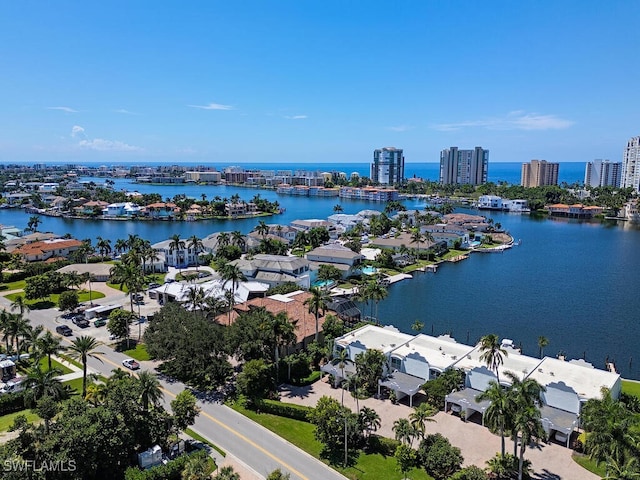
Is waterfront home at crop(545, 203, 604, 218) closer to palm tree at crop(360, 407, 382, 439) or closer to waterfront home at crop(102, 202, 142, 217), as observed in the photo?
A: waterfront home at crop(102, 202, 142, 217)

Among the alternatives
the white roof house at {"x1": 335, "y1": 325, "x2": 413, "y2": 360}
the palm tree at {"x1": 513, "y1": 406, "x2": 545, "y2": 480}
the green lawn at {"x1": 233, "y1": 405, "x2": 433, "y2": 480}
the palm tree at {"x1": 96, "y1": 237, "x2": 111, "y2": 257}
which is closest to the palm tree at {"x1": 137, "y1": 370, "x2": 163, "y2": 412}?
the green lawn at {"x1": 233, "y1": 405, "x2": 433, "y2": 480}

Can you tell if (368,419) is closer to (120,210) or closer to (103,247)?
(103,247)

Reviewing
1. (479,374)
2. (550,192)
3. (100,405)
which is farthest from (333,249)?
(550,192)

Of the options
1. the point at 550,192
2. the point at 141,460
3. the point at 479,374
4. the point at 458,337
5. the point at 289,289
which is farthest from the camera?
the point at 550,192

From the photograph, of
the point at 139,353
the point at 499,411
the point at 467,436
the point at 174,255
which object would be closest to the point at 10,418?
the point at 139,353

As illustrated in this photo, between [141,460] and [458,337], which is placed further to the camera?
[458,337]

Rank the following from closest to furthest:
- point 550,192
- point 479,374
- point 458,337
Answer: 1. point 479,374
2. point 458,337
3. point 550,192

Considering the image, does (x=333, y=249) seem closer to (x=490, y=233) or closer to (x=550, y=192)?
(x=490, y=233)
